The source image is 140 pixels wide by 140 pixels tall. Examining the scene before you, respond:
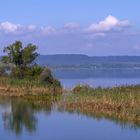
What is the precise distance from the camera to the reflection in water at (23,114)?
26436 mm

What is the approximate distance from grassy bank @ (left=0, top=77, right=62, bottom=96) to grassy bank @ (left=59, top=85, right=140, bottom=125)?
8.48 m

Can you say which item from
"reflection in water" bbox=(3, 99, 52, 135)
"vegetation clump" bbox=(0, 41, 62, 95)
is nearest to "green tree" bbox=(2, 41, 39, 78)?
"vegetation clump" bbox=(0, 41, 62, 95)

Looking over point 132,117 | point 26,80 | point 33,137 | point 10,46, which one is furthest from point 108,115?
point 10,46

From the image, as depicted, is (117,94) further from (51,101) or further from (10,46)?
(10,46)

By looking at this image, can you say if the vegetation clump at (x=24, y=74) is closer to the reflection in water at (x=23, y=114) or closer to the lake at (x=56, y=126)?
the reflection in water at (x=23, y=114)

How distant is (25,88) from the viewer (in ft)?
138

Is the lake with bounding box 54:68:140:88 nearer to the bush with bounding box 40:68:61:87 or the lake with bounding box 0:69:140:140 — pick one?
the bush with bounding box 40:68:61:87

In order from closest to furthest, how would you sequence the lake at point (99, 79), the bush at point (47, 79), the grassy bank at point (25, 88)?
the grassy bank at point (25, 88) < the bush at point (47, 79) < the lake at point (99, 79)

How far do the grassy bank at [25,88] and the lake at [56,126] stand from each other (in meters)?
7.19

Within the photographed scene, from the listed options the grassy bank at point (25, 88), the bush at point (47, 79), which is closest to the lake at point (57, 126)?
the grassy bank at point (25, 88)

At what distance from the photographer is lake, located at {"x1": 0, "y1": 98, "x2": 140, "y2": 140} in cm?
2359

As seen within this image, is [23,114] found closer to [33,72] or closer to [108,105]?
[108,105]

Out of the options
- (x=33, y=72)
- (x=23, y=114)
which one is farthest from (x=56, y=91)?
(x=23, y=114)

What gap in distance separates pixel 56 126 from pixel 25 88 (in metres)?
15.8
